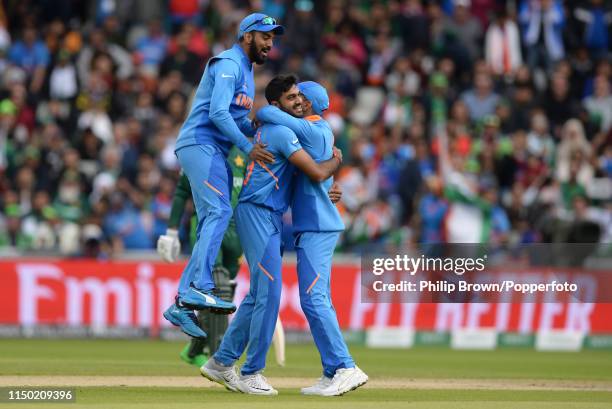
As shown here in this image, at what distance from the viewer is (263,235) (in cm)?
1192

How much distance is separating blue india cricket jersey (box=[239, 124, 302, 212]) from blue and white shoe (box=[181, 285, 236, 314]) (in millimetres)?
889

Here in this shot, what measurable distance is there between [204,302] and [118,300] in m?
8.54

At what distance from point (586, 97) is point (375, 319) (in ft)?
22.9

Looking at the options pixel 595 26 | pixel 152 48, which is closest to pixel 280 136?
pixel 152 48

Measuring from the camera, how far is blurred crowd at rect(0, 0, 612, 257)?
21.5m

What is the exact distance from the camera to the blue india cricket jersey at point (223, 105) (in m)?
12.0

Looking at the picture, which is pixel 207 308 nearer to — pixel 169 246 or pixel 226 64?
pixel 169 246

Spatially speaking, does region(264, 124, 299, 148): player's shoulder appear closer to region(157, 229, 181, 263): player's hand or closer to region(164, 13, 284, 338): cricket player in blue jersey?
region(164, 13, 284, 338): cricket player in blue jersey

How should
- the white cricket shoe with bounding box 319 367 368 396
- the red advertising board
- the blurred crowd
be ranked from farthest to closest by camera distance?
Answer: the blurred crowd
the red advertising board
the white cricket shoe with bounding box 319 367 368 396

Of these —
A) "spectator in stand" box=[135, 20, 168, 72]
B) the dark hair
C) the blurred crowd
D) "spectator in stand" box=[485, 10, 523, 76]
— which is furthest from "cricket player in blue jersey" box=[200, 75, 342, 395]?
"spectator in stand" box=[485, 10, 523, 76]

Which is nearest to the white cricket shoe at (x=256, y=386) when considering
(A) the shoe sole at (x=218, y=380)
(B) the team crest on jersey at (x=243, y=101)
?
(A) the shoe sole at (x=218, y=380)

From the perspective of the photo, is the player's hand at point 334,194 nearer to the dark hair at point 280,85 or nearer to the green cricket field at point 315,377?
the dark hair at point 280,85

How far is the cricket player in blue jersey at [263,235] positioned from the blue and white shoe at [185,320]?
39 centimetres

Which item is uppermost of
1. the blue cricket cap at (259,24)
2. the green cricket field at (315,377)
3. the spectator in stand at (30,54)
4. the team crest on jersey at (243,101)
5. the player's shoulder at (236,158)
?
the spectator in stand at (30,54)
